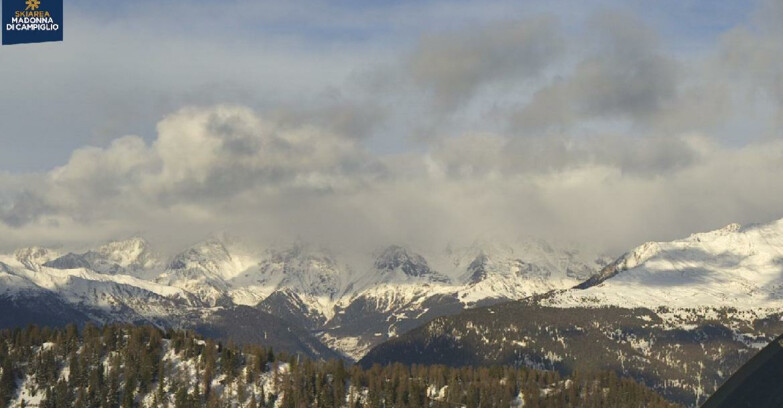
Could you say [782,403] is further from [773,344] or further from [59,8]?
[59,8]

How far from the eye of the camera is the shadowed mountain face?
197ft

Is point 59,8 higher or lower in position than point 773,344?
higher

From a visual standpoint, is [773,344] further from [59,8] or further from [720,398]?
[59,8]

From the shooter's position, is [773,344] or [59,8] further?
[59,8]

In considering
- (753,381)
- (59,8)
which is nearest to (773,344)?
(753,381)

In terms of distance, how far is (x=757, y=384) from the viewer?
60938 mm

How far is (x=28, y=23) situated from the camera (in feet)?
486

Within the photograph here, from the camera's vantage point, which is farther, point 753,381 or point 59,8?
point 59,8

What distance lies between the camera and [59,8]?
149 meters

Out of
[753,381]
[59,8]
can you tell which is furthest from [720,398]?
[59,8]

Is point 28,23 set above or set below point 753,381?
above

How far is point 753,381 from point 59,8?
387ft

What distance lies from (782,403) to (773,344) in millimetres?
4334

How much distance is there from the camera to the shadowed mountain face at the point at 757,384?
59.9m
